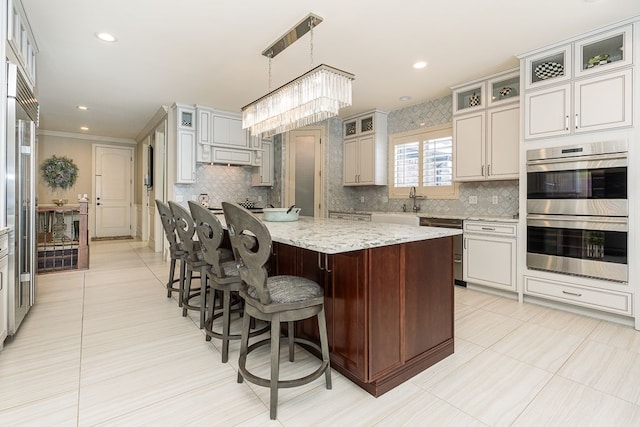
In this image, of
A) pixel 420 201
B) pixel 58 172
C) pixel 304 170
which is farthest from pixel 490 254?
pixel 58 172

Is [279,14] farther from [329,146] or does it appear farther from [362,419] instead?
[329,146]

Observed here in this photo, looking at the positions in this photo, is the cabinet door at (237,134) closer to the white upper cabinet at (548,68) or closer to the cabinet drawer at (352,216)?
the cabinet drawer at (352,216)

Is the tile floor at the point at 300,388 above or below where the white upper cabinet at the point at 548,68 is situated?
below

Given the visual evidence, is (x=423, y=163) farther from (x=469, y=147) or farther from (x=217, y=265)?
(x=217, y=265)

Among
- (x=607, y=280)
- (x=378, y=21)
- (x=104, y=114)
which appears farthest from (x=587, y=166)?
(x=104, y=114)

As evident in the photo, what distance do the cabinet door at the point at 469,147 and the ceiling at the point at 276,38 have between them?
52 centimetres

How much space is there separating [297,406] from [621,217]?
3.02m

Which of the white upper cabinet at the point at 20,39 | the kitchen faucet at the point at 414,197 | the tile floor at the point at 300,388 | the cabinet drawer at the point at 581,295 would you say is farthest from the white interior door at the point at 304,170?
the white upper cabinet at the point at 20,39

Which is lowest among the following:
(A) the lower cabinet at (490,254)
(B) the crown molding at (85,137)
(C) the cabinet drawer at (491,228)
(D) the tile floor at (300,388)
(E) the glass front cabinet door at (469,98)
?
(D) the tile floor at (300,388)

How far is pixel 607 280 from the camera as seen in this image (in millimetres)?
2879

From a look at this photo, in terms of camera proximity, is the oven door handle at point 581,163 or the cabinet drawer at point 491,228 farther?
the cabinet drawer at point 491,228

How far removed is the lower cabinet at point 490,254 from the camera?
352 centimetres

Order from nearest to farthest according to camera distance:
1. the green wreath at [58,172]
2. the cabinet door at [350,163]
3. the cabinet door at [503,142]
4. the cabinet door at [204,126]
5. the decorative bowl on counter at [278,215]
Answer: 1. the decorative bowl on counter at [278,215]
2. the cabinet door at [503,142]
3. the cabinet door at [204,126]
4. the cabinet door at [350,163]
5. the green wreath at [58,172]

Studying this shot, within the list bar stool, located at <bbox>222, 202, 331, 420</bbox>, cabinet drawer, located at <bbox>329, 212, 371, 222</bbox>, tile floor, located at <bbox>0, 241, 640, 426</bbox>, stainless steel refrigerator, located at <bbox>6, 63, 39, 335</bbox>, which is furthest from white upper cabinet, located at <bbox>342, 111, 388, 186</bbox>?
stainless steel refrigerator, located at <bbox>6, 63, 39, 335</bbox>
